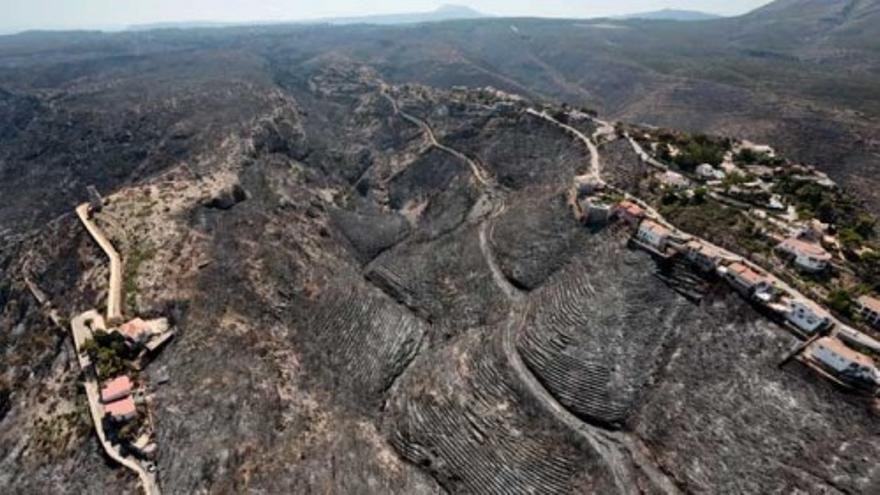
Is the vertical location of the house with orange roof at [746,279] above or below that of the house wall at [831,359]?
above

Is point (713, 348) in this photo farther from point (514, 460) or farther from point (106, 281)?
point (106, 281)

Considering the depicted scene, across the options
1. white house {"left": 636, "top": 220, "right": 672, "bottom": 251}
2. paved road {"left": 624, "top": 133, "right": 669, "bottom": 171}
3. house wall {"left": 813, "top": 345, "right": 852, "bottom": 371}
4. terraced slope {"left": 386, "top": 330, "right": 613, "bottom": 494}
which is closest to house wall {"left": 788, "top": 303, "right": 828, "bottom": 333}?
house wall {"left": 813, "top": 345, "right": 852, "bottom": 371}

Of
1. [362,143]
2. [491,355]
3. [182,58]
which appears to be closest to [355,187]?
[362,143]

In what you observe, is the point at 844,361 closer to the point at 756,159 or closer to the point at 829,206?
the point at 829,206

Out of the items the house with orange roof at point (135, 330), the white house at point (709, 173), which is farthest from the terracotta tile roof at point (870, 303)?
the house with orange roof at point (135, 330)

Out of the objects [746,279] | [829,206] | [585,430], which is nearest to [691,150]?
[829,206]

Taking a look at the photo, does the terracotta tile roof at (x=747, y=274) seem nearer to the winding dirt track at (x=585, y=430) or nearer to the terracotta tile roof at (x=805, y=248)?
the terracotta tile roof at (x=805, y=248)
